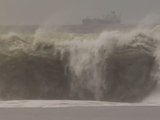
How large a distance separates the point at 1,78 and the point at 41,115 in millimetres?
5855

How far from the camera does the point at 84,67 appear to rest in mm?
11906

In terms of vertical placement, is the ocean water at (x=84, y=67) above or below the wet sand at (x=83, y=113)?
above

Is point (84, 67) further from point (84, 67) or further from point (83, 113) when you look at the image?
point (83, 113)

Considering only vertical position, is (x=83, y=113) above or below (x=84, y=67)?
below

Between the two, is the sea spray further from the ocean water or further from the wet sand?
the wet sand

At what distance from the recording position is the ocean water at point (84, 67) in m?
11.4

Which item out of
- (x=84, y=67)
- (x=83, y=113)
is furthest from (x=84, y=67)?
(x=83, y=113)

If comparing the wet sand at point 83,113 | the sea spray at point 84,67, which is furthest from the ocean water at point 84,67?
the wet sand at point 83,113

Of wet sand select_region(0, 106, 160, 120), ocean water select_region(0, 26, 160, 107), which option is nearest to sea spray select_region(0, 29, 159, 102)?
ocean water select_region(0, 26, 160, 107)

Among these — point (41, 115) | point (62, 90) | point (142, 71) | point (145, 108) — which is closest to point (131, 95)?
point (142, 71)

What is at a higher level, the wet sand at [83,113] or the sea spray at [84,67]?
the sea spray at [84,67]

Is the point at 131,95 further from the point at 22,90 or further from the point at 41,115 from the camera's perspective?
the point at 41,115

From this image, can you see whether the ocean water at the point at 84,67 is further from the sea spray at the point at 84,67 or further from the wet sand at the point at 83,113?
the wet sand at the point at 83,113

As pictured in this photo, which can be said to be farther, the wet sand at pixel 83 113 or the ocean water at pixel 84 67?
the ocean water at pixel 84 67
